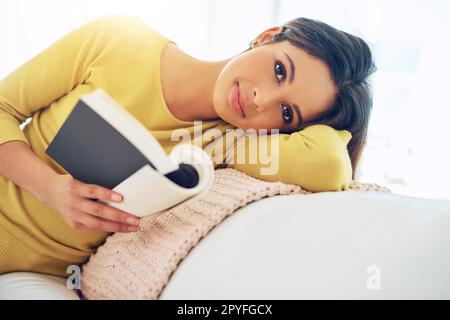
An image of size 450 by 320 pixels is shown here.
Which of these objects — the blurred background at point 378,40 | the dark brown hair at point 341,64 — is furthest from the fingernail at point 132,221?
the blurred background at point 378,40

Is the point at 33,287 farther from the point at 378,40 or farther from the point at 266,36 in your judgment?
the point at 378,40

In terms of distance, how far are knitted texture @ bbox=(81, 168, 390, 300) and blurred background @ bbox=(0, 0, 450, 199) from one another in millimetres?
1057

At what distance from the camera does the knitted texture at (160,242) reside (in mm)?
542

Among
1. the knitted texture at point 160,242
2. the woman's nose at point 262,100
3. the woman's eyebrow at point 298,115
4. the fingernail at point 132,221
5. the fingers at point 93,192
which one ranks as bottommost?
the knitted texture at point 160,242

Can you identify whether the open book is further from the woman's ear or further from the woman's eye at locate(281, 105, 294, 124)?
the woman's ear

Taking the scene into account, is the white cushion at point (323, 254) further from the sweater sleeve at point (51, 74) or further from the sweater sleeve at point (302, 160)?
the sweater sleeve at point (51, 74)

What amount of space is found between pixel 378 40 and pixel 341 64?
0.91 metres

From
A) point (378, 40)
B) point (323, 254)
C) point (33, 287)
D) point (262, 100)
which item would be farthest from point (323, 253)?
point (378, 40)

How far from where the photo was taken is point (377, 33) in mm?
1583

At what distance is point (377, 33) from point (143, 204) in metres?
1.40

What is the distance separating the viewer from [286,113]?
815mm

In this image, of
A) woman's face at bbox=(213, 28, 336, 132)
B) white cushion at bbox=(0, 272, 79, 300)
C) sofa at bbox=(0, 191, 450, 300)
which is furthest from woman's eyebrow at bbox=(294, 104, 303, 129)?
white cushion at bbox=(0, 272, 79, 300)

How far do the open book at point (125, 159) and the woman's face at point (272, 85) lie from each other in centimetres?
30

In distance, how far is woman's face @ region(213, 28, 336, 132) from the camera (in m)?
0.78
